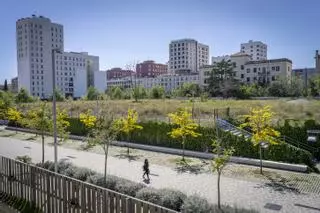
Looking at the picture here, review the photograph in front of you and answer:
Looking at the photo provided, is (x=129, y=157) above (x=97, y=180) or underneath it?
underneath

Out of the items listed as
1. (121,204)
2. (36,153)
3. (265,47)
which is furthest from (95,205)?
(265,47)

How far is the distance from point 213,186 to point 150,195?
5319 millimetres

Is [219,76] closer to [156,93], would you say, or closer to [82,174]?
[156,93]

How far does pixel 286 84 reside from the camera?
286 ft

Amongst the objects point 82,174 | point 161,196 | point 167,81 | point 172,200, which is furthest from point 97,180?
point 167,81

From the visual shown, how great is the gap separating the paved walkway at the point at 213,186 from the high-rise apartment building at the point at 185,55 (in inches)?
5459

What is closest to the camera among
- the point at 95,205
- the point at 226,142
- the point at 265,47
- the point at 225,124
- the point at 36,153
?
the point at 95,205

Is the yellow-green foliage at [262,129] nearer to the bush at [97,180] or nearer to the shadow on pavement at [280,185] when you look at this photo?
the shadow on pavement at [280,185]

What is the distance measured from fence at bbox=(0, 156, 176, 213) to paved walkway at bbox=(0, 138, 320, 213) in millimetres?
5329

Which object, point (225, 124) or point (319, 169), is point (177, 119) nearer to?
point (225, 124)

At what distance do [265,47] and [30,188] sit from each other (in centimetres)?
16871

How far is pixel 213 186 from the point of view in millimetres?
14617

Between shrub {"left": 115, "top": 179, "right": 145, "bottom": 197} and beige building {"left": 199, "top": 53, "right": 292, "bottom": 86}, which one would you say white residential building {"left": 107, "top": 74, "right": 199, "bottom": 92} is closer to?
beige building {"left": 199, "top": 53, "right": 292, "bottom": 86}

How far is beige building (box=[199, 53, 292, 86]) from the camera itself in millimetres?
107812
